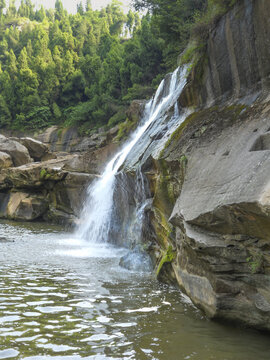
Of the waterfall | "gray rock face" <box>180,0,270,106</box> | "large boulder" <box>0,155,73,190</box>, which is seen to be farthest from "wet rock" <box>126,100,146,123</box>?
"gray rock face" <box>180,0,270,106</box>

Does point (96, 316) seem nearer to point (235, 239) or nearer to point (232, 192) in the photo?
point (235, 239)

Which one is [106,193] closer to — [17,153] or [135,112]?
[135,112]

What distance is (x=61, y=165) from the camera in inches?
911

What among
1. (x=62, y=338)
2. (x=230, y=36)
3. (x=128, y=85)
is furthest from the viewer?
(x=128, y=85)

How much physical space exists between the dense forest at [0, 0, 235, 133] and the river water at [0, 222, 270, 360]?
8.04 metres

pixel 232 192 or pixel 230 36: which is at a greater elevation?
pixel 230 36

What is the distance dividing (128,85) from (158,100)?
22765 mm

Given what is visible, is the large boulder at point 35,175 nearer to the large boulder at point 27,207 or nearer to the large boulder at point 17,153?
the large boulder at point 27,207

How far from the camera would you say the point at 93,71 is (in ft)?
172

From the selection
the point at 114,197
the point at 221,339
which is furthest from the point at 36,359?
the point at 114,197

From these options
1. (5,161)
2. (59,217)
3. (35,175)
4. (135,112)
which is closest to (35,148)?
(5,161)

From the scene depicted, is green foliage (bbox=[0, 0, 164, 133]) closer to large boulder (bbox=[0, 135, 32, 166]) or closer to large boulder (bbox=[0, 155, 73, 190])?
large boulder (bbox=[0, 135, 32, 166])

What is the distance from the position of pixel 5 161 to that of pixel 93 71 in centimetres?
3044

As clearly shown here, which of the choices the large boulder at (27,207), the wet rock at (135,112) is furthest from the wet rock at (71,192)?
the wet rock at (135,112)
